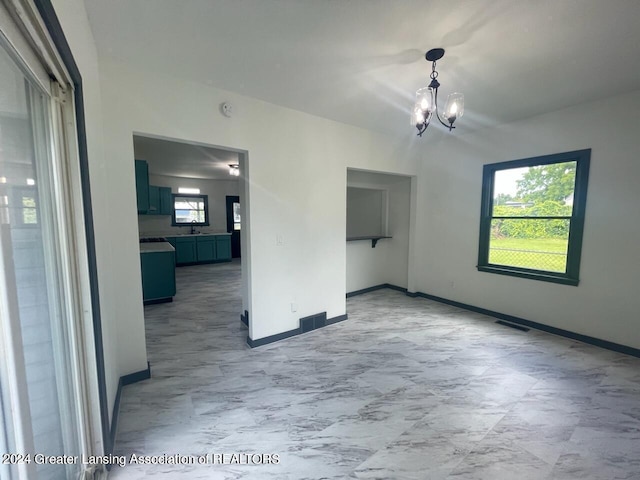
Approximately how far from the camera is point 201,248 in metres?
7.65

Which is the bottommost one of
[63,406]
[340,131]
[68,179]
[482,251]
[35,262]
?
[63,406]

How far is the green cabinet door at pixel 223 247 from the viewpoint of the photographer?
796cm

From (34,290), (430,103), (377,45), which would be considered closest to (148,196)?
(34,290)

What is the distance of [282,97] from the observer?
2.76 m

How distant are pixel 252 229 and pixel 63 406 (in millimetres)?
1917

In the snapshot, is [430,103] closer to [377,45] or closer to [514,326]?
[377,45]

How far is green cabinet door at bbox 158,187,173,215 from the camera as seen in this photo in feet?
23.1

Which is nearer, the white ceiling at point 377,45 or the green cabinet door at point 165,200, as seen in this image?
the white ceiling at point 377,45

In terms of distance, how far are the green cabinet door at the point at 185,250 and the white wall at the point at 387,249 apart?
4794 mm

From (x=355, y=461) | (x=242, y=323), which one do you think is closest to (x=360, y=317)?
(x=242, y=323)

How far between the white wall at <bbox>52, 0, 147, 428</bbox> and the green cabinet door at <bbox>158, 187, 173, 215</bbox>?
17.9 feet

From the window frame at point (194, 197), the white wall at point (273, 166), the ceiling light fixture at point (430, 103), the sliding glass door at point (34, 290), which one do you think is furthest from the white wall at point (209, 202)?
the ceiling light fixture at point (430, 103)

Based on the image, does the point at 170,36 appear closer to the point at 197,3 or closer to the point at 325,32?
the point at 197,3

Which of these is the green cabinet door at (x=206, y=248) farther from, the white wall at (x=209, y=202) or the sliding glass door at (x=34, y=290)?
the sliding glass door at (x=34, y=290)
